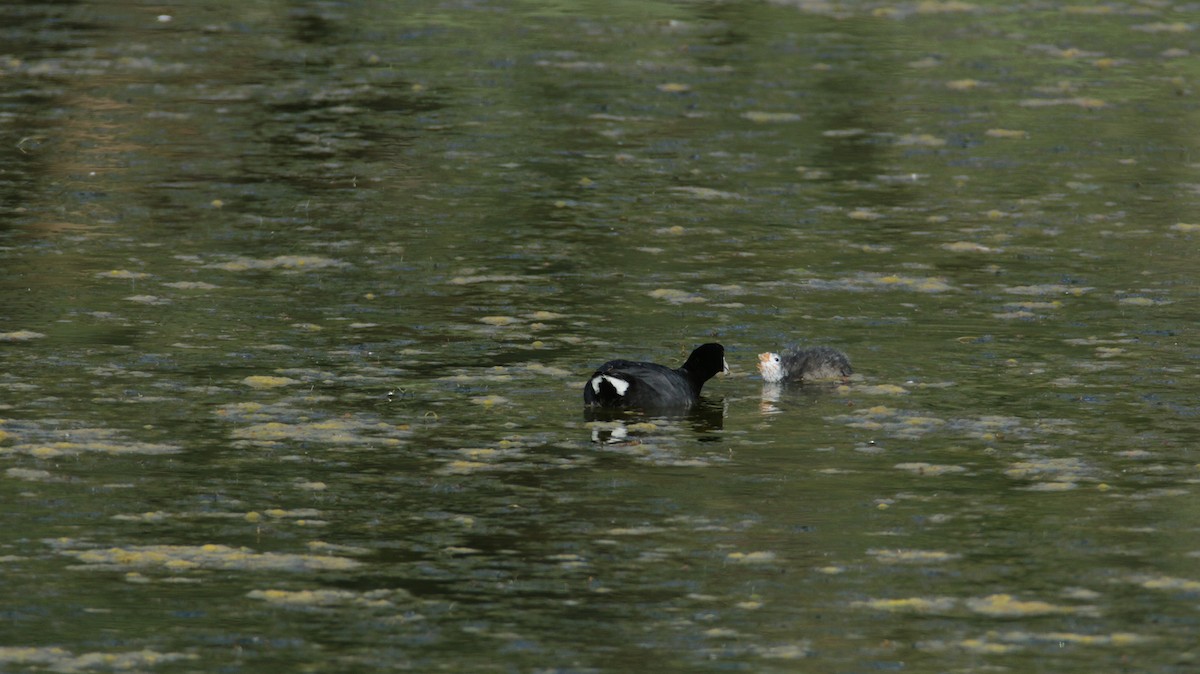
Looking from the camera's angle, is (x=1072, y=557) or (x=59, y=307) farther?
(x=59, y=307)

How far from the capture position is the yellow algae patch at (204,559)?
31.0ft

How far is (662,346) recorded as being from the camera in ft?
45.1

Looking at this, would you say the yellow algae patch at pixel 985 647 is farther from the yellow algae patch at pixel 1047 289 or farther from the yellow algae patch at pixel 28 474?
the yellow algae patch at pixel 1047 289

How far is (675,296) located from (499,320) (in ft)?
4.66

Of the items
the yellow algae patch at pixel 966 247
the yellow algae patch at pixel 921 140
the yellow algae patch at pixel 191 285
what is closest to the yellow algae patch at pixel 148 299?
the yellow algae patch at pixel 191 285

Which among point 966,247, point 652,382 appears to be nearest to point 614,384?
point 652,382

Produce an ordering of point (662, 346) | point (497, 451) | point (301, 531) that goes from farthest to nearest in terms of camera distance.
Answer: point (662, 346)
point (497, 451)
point (301, 531)

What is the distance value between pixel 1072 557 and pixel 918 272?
20.6 feet

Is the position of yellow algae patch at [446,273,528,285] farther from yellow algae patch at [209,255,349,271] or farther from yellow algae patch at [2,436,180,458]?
yellow algae patch at [2,436,180,458]

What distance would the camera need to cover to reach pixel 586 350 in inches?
533

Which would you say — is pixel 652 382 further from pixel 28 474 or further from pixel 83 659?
pixel 83 659

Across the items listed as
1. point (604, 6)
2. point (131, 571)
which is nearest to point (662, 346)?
point (131, 571)

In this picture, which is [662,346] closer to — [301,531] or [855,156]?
[301,531]

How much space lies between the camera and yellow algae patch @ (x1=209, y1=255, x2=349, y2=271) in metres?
15.7
